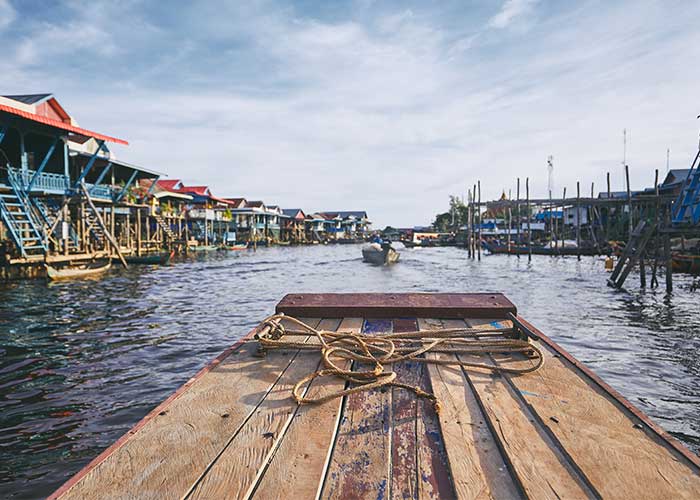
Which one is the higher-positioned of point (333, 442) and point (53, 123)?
point (53, 123)

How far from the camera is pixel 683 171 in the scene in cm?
3603

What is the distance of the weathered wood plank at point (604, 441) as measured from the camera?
1.61 meters

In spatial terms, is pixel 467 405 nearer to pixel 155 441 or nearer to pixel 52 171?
pixel 155 441

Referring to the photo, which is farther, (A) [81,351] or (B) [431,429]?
(A) [81,351]

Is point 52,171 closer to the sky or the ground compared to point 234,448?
closer to the sky

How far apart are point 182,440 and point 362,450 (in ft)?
2.76

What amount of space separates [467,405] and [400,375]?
1.87 ft

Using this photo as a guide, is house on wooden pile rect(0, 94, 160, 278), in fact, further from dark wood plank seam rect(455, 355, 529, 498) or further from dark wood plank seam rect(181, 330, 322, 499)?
dark wood plank seam rect(455, 355, 529, 498)

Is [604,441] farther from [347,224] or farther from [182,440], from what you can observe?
[347,224]

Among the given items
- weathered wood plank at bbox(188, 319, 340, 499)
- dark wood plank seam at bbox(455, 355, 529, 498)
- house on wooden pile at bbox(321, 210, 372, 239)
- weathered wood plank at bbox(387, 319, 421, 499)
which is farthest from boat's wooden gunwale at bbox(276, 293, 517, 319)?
house on wooden pile at bbox(321, 210, 372, 239)

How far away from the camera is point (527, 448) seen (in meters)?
1.89

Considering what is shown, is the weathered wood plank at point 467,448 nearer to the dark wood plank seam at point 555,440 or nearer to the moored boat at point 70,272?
the dark wood plank seam at point 555,440

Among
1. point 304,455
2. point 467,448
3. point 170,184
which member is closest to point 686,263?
point 467,448

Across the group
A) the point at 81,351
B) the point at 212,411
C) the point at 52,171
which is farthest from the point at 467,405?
the point at 52,171
